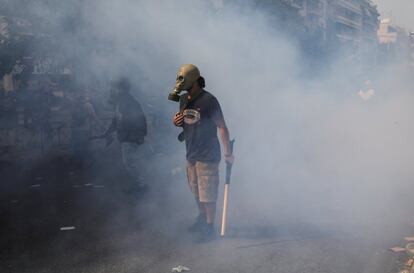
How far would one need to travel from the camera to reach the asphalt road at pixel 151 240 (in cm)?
424

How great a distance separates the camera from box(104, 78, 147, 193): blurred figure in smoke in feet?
22.3

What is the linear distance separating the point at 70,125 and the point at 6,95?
1.46 meters

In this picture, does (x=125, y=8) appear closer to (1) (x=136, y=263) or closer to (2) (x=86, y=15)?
(2) (x=86, y=15)

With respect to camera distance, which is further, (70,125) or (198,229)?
(70,125)

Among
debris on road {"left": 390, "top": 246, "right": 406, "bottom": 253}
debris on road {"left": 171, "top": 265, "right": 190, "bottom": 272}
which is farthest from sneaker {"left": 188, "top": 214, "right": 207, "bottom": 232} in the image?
debris on road {"left": 390, "top": 246, "right": 406, "bottom": 253}

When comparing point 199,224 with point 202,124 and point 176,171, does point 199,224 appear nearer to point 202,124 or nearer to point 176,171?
point 202,124

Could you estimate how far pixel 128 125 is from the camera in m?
6.77

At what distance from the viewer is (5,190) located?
695 cm

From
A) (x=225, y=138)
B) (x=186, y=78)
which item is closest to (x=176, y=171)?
(x=225, y=138)

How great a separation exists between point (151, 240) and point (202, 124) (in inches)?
49.0

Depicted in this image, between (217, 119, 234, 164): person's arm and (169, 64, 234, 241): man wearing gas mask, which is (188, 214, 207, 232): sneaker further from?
(217, 119, 234, 164): person's arm

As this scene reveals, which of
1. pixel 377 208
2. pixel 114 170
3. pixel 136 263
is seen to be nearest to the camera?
pixel 136 263

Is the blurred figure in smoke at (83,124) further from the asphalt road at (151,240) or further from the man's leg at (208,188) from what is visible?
the man's leg at (208,188)

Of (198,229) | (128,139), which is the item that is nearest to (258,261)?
(198,229)
